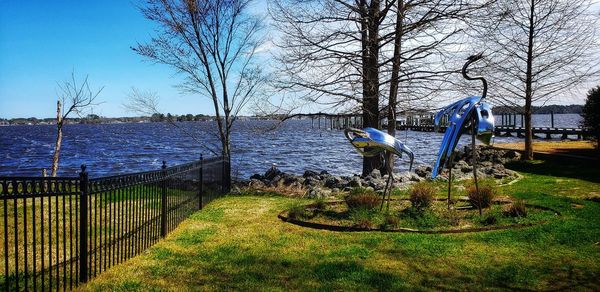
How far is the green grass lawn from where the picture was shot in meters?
5.68

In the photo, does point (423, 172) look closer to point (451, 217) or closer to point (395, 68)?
point (395, 68)

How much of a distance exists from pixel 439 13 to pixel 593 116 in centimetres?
1505

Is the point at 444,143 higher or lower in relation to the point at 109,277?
higher

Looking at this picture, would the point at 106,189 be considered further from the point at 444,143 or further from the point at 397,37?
the point at 397,37

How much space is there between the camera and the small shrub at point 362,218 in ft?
29.1

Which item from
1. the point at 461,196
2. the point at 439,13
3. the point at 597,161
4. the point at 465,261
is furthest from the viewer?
the point at 597,161

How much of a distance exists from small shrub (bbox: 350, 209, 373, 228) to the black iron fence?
12.3 feet

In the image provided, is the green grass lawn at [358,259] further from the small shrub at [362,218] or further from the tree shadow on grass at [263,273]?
the small shrub at [362,218]

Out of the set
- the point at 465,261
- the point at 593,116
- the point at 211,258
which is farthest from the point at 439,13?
the point at 593,116

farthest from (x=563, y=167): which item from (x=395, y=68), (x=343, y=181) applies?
(x=395, y=68)

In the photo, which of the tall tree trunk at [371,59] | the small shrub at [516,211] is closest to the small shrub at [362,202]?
the small shrub at [516,211]

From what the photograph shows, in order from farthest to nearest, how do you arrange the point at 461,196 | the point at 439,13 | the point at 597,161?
the point at 597,161, the point at 439,13, the point at 461,196

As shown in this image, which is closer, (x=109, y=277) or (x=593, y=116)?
(x=109, y=277)

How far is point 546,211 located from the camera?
32.6ft
